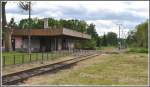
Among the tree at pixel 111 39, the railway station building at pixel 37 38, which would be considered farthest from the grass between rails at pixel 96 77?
the tree at pixel 111 39

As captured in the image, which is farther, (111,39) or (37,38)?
(111,39)

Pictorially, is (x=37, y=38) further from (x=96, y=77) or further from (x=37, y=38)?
(x=96, y=77)

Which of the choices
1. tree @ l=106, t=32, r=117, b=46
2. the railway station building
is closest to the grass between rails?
the railway station building

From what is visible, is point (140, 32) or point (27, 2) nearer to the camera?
A: point (27, 2)

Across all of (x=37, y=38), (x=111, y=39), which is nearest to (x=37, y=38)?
(x=37, y=38)

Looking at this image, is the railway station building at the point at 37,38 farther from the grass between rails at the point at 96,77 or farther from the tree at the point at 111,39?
the tree at the point at 111,39

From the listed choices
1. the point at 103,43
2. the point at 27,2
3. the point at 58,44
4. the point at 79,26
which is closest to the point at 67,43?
the point at 58,44

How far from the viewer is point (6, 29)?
165 ft

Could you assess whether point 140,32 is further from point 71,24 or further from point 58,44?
point 58,44

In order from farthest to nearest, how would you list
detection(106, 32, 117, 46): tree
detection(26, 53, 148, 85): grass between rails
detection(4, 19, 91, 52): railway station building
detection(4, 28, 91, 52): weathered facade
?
detection(106, 32, 117, 46): tree < detection(4, 28, 91, 52): weathered facade < detection(4, 19, 91, 52): railway station building < detection(26, 53, 148, 85): grass between rails

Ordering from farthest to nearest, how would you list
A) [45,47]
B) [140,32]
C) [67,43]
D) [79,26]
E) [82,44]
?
[79,26], [140,32], [82,44], [67,43], [45,47]

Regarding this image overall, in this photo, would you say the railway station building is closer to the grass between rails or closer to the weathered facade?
the weathered facade

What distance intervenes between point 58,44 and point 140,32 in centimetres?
3810

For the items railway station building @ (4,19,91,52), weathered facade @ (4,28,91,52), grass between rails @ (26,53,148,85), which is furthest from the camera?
weathered facade @ (4,28,91,52)
